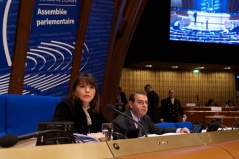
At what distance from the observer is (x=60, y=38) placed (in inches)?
208

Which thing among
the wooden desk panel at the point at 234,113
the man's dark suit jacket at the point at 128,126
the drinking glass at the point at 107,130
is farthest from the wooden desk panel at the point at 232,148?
the wooden desk panel at the point at 234,113

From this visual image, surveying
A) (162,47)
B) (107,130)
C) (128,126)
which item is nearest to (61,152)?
(107,130)

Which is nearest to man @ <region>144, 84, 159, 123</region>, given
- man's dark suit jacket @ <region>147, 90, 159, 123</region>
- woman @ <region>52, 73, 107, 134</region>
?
man's dark suit jacket @ <region>147, 90, 159, 123</region>

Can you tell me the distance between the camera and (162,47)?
1333 cm

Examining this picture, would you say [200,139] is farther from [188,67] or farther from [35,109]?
[188,67]

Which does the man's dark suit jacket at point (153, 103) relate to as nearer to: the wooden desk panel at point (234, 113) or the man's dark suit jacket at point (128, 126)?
the wooden desk panel at point (234, 113)

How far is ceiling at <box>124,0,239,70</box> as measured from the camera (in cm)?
→ 1289

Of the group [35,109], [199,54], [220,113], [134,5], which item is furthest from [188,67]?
[35,109]

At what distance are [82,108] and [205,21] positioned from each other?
11.8m

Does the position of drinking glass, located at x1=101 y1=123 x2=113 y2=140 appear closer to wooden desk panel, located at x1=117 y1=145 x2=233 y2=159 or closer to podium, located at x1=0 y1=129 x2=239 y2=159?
podium, located at x1=0 y1=129 x2=239 y2=159

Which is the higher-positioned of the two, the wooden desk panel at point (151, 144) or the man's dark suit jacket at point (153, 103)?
the wooden desk panel at point (151, 144)

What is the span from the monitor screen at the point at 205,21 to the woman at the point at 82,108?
10.5 meters

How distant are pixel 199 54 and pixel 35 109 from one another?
37.4ft

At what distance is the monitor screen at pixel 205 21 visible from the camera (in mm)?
13125
